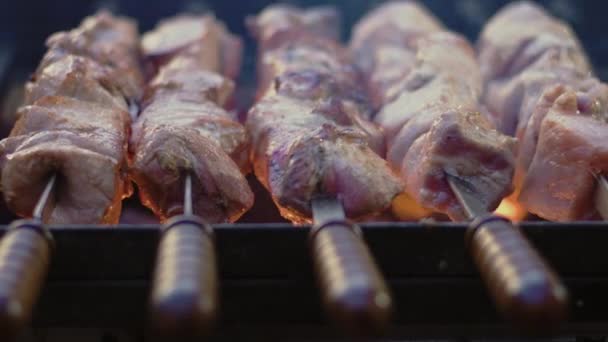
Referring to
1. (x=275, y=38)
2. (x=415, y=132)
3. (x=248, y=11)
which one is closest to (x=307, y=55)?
(x=275, y=38)

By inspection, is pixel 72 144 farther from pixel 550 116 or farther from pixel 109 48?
pixel 550 116

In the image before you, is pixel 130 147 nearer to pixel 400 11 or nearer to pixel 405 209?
pixel 405 209

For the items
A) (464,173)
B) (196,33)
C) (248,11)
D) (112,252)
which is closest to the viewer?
(112,252)

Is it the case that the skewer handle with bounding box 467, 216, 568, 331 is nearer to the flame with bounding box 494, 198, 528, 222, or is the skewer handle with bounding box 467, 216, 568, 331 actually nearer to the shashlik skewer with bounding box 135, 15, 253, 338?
the shashlik skewer with bounding box 135, 15, 253, 338

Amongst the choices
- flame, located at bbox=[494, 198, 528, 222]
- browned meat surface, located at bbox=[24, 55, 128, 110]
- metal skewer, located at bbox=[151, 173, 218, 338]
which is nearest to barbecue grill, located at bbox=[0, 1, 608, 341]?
metal skewer, located at bbox=[151, 173, 218, 338]

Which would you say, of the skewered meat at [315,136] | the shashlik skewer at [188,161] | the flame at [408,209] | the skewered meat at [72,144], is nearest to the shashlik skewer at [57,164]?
the skewered meat at [72,144]

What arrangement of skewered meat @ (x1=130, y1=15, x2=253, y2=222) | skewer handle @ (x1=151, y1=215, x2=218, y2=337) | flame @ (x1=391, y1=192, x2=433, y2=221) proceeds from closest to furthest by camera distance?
skewer handle @ (x1=151, y1=215, x2=218, y2=337)
skewered meat @ (x1=130, y1=15, x2=253, y2=222)
flame @ (x1=391, y1=192, x2=433, y2=221)
